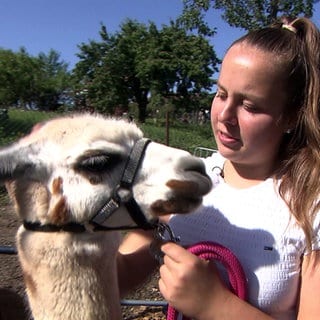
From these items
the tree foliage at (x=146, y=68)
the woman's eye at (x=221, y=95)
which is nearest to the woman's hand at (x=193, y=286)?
the woman's eye at (x=221, y=95)

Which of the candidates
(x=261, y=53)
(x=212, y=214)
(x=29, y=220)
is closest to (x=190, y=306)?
(x=212, y=214)

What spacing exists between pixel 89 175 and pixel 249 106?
1.61 ft

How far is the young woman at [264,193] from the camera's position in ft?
3.65

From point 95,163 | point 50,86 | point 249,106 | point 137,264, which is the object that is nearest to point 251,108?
point 249,106

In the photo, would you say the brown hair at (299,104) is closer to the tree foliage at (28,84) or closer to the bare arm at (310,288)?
the bare arm at (310,288)

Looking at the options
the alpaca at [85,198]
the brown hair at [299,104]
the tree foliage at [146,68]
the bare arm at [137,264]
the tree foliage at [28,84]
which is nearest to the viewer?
the brown hair at [299,104]

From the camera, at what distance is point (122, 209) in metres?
1.32

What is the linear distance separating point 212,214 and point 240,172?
0.16 m

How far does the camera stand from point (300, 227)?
1.14 metres

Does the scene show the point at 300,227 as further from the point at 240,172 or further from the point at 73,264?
the point at 73,264

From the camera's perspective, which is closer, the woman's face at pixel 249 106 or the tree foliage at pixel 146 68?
the woman's face at pixel 249 106

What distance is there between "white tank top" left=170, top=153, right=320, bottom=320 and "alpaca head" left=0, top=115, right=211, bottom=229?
0.24ft

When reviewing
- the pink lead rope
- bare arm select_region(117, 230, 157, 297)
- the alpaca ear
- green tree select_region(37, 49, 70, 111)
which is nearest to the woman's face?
the pink lead rope

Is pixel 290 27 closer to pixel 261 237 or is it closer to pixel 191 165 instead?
pixel 191 165
